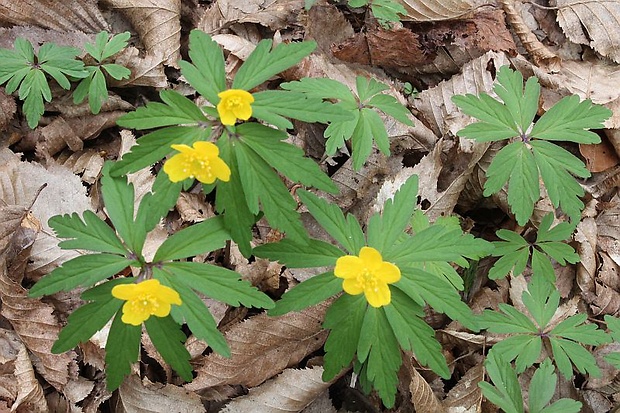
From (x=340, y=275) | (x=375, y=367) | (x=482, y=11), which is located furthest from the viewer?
(x=482, y=11)

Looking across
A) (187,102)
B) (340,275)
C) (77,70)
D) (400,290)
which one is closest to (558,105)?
(400,290)

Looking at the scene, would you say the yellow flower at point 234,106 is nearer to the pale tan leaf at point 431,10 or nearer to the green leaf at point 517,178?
the green leaf at point 517,178

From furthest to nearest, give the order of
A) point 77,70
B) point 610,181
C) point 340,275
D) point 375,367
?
point 610,181
point 77,70
point 375,367
point 340,275

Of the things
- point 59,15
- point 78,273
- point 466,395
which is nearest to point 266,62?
point 78,273

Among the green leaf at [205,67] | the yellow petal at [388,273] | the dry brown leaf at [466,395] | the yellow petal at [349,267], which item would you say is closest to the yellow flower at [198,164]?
the green leaf at [205,67]

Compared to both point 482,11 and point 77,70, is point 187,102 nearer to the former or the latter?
point 77,70

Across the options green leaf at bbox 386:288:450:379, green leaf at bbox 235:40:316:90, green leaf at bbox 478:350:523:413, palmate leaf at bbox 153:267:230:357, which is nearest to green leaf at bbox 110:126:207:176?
green leaf at bbox 235:40:316:90
